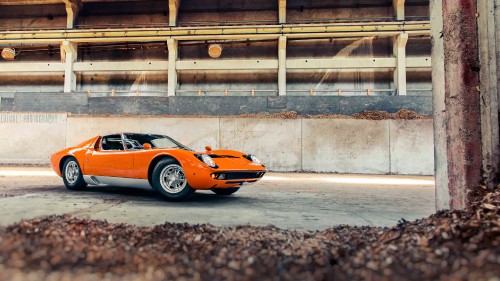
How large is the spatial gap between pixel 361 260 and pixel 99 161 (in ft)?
15.8

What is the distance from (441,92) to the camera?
2.75 m

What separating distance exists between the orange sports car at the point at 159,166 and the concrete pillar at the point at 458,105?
8.75 ft

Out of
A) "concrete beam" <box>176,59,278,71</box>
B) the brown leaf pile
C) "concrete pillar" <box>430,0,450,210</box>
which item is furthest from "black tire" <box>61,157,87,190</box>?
"concrete beam" <box>176,59,278,71</box>

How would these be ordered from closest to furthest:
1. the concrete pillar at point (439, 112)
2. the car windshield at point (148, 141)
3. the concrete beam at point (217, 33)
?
the concrete pillar at point (439, 112)
the car windshield at point (148, 141)
the concrete beam at point (217, 33)

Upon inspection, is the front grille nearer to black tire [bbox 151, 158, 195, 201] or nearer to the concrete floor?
the concrete floor

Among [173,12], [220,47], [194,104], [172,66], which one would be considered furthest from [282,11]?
[194,104]

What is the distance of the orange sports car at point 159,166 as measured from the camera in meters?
4.14

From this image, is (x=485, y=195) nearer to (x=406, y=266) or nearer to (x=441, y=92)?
(x=441, y=92)

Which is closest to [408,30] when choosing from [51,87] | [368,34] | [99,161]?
[368,34]

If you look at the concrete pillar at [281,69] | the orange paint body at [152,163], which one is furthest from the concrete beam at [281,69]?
the orange paint body at [152,163]

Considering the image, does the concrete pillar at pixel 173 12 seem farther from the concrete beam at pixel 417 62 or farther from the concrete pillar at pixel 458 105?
the concrete pillar at pixel 458 105

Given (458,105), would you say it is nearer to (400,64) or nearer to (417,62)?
(400,64)

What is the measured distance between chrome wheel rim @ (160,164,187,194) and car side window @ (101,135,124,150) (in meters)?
1.13

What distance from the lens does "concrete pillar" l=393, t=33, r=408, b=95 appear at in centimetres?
1664
